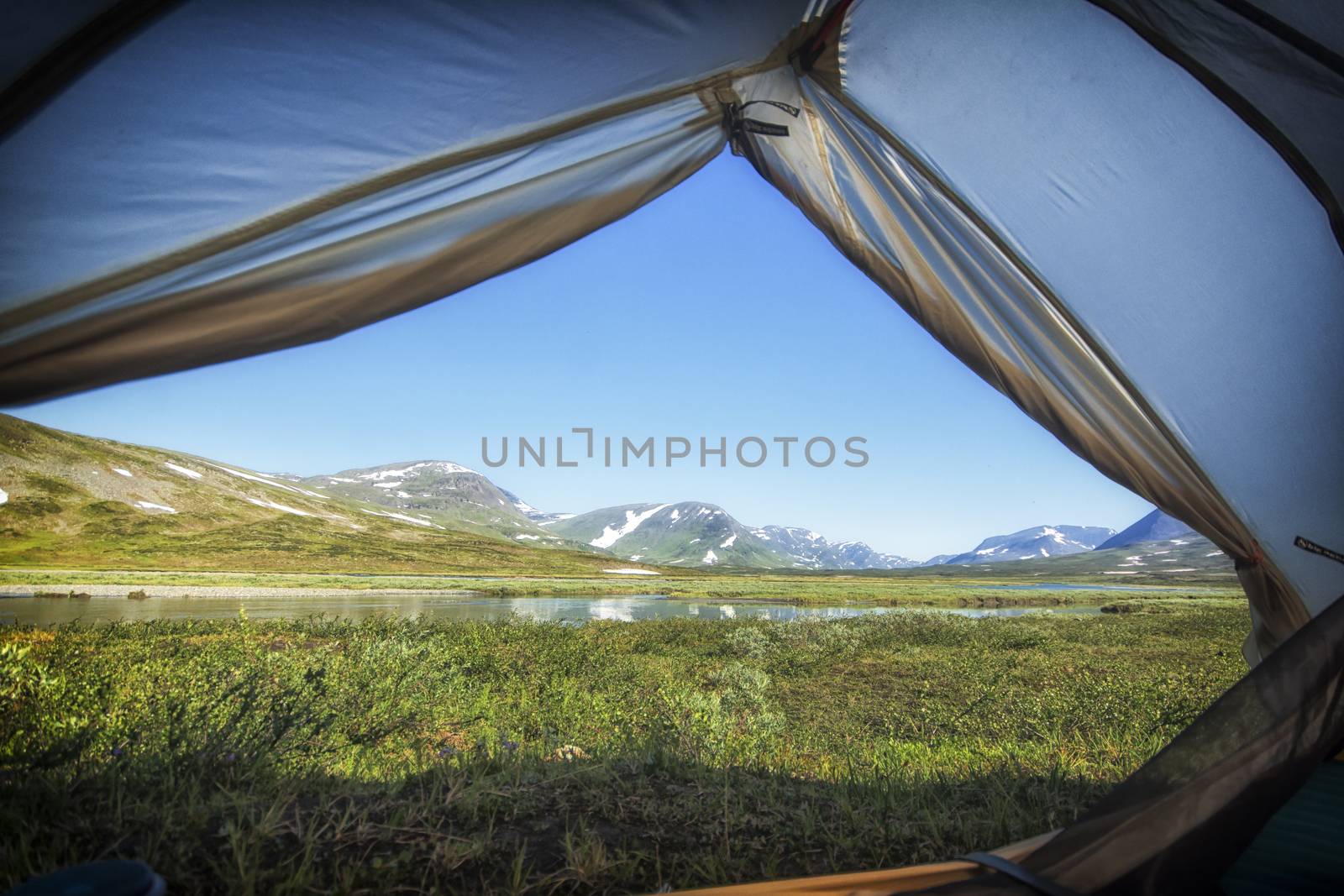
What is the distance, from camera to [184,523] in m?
59.8

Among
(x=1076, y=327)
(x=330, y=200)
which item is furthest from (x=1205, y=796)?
(x=330, y=200)

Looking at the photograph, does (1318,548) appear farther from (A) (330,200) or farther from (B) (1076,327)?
(A) (330,200)

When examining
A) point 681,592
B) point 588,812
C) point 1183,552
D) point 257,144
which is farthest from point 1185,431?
point 1183,552

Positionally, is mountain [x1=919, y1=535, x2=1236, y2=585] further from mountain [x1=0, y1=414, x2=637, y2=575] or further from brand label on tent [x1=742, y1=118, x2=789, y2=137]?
brand label on tent [x1=742, y1=118, x2=789, y2=137]

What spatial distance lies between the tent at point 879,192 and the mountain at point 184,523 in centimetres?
5598

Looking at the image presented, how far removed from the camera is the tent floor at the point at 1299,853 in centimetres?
168

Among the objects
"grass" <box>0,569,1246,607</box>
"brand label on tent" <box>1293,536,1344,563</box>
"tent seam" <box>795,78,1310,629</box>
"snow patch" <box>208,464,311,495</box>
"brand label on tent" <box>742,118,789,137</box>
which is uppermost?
"snow patch" <box>208,464,311,495</box>

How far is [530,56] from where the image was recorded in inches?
82.2

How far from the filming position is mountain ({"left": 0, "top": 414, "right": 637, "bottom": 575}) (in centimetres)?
4888

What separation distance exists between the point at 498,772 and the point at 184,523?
2843 inches

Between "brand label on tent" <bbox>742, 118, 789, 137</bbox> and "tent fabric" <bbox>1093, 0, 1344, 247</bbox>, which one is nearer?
"tent fabric" <bbox>1093, 0, 1344, 247</bbox>

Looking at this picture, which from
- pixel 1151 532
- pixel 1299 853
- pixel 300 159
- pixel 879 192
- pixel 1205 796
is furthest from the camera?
pixel 1151 532

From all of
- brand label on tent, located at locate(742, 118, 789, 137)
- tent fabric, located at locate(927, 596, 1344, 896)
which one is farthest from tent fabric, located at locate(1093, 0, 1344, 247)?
tent fabric, located at locate(927, 596, 1344, 896)

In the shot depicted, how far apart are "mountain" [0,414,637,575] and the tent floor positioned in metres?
57.9
